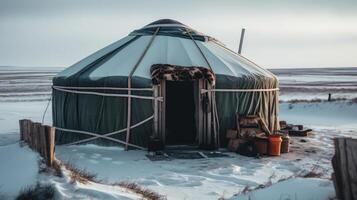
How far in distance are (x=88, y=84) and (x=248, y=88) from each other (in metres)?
3.51

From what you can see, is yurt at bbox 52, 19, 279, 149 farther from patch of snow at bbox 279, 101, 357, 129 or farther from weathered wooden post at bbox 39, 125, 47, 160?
patch of snow at bbox 279, 101, 357, 129

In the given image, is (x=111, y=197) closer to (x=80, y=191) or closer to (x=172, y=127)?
(x=80, y=191)

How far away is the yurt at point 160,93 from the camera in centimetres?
860

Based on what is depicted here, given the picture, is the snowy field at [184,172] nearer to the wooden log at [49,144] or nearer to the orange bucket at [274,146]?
the wooden log at [49,144]

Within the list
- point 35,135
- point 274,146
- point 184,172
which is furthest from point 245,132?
point 35,135

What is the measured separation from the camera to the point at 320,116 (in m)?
16.4

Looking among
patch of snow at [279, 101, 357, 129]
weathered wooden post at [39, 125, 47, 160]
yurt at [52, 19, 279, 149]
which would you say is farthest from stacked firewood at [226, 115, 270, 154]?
patch of snow at [279, 101, 357, 129]

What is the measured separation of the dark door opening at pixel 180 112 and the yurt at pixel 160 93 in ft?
0.08

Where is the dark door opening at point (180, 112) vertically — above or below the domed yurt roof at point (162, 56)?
below

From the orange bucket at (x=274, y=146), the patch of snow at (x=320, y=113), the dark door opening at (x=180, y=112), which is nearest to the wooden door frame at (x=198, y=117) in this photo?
the dark door opening at (x=180, y=112)

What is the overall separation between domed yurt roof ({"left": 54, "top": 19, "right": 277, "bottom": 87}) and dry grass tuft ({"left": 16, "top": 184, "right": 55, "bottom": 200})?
487cm

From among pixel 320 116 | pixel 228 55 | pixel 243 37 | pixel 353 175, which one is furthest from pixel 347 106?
pixel 353 175

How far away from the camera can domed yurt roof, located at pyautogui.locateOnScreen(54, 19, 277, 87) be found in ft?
29.8

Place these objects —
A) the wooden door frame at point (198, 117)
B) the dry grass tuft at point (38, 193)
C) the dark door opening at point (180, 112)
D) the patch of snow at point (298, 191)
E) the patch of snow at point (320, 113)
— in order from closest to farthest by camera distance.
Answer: the patch of snow at point (298, 191) < the dry grass tuft at point (38, 193) < the wooden door frame at point (198, 117) < the dark door opening at point (180, 112) < the patch of snow at point (320, 113)
